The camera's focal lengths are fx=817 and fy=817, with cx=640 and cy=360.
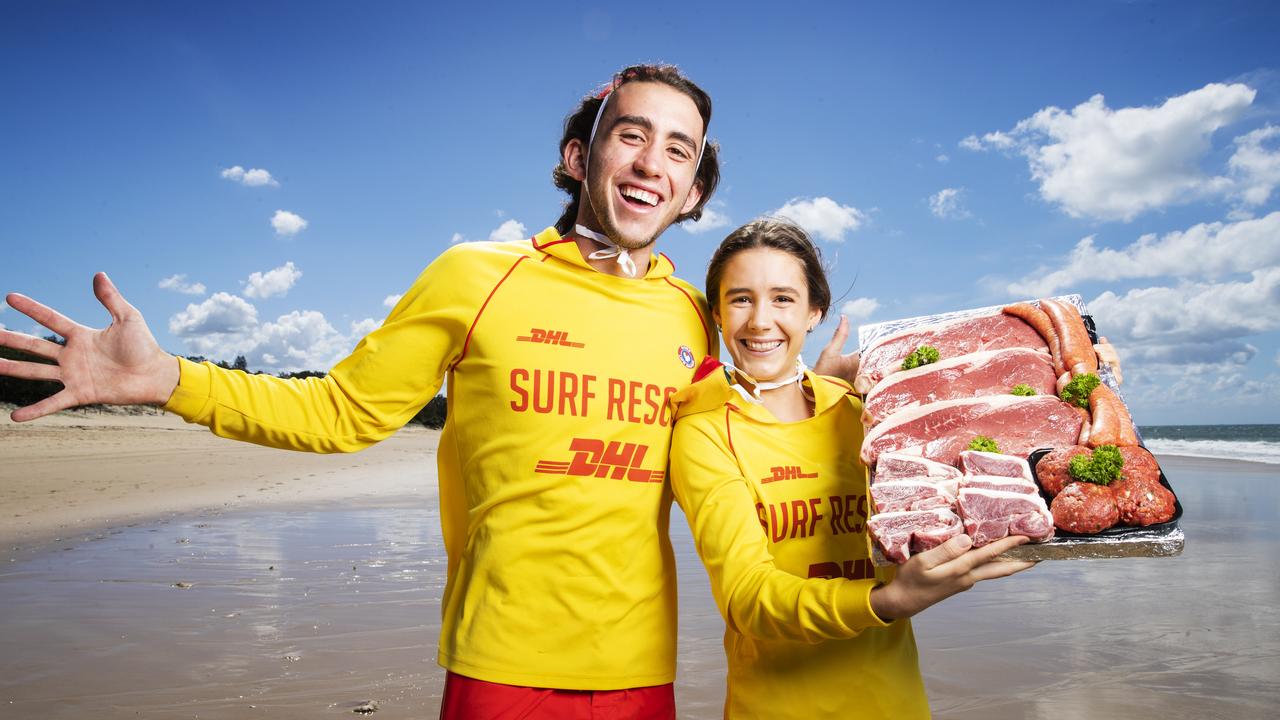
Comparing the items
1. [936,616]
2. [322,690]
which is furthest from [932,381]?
[936,616]

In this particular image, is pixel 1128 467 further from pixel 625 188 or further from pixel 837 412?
pixel 625 188

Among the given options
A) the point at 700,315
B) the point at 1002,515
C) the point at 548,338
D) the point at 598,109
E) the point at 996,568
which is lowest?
the point at 996,568

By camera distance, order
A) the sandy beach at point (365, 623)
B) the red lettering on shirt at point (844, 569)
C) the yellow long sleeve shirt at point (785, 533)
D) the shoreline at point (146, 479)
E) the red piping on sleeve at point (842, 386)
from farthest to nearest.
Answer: the shoreline at point (146, 479) < the sandy beach at point (365, 623) < the red piping on sleeve at point (842, 386) < the red lettering on shirt at point (844, 569) < the yellow long sleeve shirt at point (785, 533)

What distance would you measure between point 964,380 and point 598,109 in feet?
5.35

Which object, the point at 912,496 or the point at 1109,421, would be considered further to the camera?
the point at 1109,421

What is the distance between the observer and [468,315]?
2.63 metres

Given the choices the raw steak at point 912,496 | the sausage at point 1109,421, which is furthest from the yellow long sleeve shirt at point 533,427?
the sausage at point 1109,421

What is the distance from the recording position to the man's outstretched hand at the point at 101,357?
2.17m

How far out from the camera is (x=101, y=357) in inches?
88.4

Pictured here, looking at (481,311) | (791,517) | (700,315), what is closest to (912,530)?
(791,517)

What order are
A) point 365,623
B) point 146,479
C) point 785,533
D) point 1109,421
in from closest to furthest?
point 1109,421 < point 785,533 < point 365,623 < point 146,479

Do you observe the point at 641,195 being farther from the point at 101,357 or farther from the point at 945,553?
the point at 101,357

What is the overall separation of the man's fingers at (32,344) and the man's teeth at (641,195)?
65.3 inches

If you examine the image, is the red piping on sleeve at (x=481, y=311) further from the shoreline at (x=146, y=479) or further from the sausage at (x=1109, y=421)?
the shoreline at (x=146, y=479)
